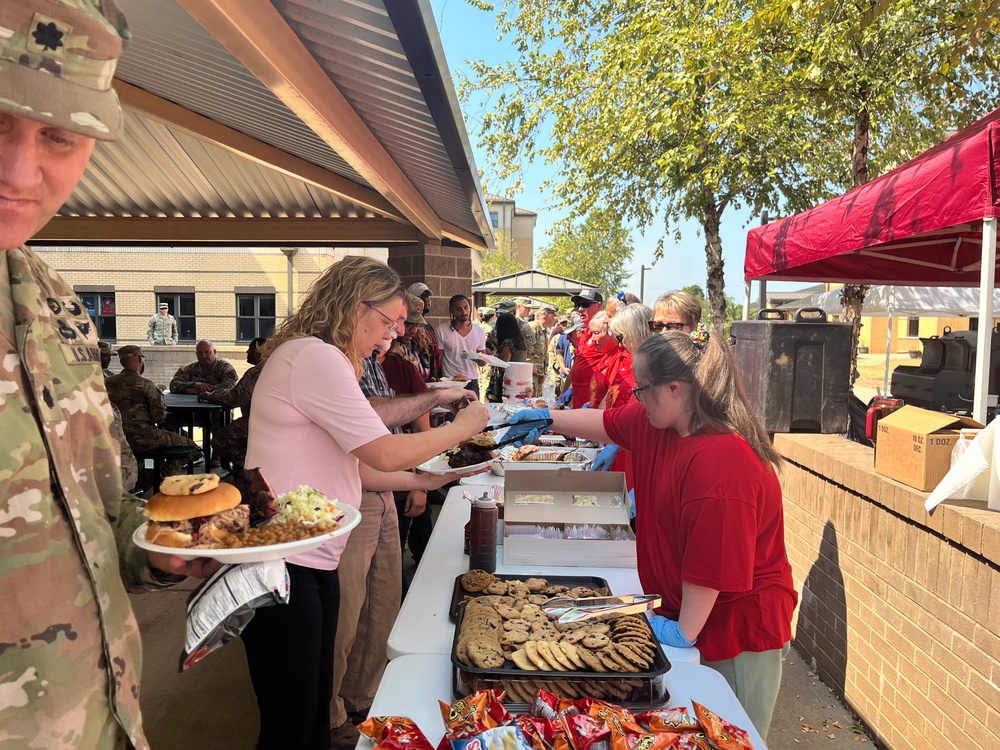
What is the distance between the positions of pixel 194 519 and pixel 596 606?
1103 millimetres

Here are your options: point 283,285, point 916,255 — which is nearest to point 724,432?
point 916,255

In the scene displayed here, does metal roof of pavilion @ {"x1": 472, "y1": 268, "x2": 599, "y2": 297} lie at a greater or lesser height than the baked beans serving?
greater

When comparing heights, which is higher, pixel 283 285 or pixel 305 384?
pixel 283 285

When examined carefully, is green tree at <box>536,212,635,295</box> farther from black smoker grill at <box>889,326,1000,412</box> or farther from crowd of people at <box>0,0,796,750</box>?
crowd of people at <box>0,0,796,750</box>

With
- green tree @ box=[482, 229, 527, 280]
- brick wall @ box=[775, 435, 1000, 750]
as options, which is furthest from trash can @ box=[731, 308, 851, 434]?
green tree @ box=[482, 229, 527, 280]

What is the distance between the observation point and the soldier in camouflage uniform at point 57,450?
83cm

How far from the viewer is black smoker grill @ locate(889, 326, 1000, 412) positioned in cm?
904

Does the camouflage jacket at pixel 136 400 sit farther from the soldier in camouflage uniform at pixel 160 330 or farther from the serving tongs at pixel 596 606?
the soldier in camouflage uniform at pixel 160 330

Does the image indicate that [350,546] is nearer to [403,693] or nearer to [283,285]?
[403,693]

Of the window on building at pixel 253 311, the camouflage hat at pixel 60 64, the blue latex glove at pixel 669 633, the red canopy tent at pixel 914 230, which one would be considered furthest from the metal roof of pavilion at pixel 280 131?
the window on building at pixel 253 311

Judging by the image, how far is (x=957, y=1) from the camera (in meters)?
7.57

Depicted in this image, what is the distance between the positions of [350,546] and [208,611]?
1.79 metres

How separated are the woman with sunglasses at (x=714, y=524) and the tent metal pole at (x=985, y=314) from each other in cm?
166

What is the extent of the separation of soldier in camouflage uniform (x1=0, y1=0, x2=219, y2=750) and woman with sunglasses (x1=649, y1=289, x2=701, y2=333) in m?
3.76
